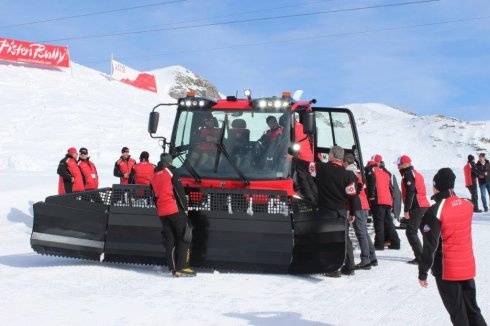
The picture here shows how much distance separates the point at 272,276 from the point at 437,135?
177 ft

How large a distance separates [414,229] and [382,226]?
5.79 feet

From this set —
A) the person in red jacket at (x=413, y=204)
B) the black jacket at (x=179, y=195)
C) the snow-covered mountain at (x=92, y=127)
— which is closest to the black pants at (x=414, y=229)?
the person in red jacket at (x=413, y=204)

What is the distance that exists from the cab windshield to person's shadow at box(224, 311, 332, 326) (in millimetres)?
2394

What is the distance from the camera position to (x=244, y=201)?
267 inches

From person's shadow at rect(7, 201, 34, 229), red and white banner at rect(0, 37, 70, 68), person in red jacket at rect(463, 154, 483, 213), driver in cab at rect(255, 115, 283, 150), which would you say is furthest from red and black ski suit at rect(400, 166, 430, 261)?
red and white banner at rect(0, 37, 70, 68)

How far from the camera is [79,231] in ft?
23.1

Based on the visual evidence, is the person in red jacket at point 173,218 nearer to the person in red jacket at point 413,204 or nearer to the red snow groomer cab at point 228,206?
the red snow groomer cab at point 228,206

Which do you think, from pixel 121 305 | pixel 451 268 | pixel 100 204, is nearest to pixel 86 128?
pixel 100 204

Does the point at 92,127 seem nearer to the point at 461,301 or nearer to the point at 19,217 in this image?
the point at 19,217

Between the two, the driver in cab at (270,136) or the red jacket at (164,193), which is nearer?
the red jacket at (164,193)

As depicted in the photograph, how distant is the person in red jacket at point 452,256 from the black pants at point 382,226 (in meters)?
5.23

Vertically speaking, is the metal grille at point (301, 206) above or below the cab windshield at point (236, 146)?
below

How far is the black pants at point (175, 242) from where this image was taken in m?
A: 6.66

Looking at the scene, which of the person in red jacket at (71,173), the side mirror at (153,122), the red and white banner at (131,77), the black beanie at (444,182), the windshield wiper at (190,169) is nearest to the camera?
the black beanie at (444,182)
